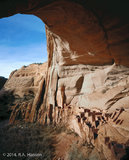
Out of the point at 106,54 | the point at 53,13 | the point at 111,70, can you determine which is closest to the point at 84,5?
the point at 53,13

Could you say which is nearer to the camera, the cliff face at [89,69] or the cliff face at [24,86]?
the cliff face at [89,69]

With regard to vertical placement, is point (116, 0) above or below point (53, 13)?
below

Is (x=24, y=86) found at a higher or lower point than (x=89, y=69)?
lower

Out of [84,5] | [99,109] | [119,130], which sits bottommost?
[119,130]

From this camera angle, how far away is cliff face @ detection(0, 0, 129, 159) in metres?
1.92

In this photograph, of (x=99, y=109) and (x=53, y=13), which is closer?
(x=53, y=13)

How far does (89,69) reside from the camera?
183 inches

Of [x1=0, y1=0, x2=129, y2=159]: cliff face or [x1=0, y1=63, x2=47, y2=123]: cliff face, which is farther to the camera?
[x1=0, y1=63, x2=47, y2=123]: cliff face

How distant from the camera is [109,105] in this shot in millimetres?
3492

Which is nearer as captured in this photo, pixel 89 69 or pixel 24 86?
pixel 89 69

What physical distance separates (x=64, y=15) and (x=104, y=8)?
956mm

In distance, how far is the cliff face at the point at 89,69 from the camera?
1915mm

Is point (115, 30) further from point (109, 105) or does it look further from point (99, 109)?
point (99, 109)

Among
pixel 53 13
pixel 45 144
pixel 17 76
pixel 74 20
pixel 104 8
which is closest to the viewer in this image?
pixel 104 8
